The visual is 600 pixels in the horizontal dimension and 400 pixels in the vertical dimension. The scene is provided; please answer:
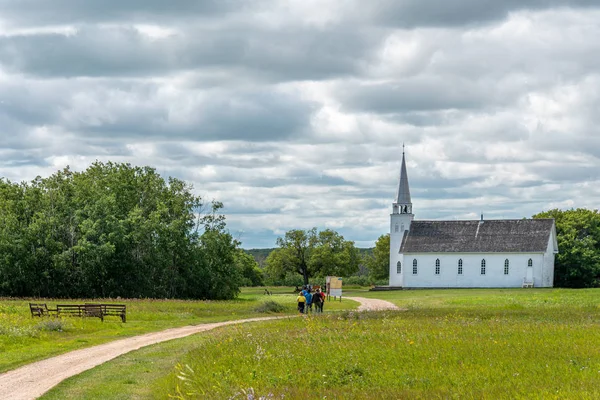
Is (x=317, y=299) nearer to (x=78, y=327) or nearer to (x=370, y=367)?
(x=78, y=327)

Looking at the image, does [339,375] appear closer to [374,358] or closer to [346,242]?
[374,358]

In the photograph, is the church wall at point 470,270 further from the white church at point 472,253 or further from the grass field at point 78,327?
the grass field at point 78,327

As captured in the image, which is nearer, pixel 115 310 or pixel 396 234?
pixel 115 310

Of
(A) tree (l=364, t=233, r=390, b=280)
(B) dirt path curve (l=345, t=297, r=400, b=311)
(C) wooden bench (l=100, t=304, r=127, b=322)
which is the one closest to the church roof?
(A) tree (l=364, t=233, r=390, b=280)

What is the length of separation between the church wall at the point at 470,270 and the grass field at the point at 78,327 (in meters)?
58.3

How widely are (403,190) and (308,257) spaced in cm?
2186

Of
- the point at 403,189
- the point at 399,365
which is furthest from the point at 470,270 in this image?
the point at 399,365

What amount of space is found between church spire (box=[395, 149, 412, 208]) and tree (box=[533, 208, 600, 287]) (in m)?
21.4

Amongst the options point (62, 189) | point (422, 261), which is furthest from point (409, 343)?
point (422, 261)

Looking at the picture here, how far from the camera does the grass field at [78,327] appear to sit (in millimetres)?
29016

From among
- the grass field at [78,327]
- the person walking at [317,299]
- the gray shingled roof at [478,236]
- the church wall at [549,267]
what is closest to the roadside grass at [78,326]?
the grass field at [78,327]

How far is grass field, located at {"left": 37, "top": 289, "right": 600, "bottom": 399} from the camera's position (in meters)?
15.8

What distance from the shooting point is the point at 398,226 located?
11525cm

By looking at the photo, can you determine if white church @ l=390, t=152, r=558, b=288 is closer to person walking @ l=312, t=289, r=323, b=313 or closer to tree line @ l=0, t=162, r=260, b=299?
tree line @ l=0, t=162, r=260, b=299
